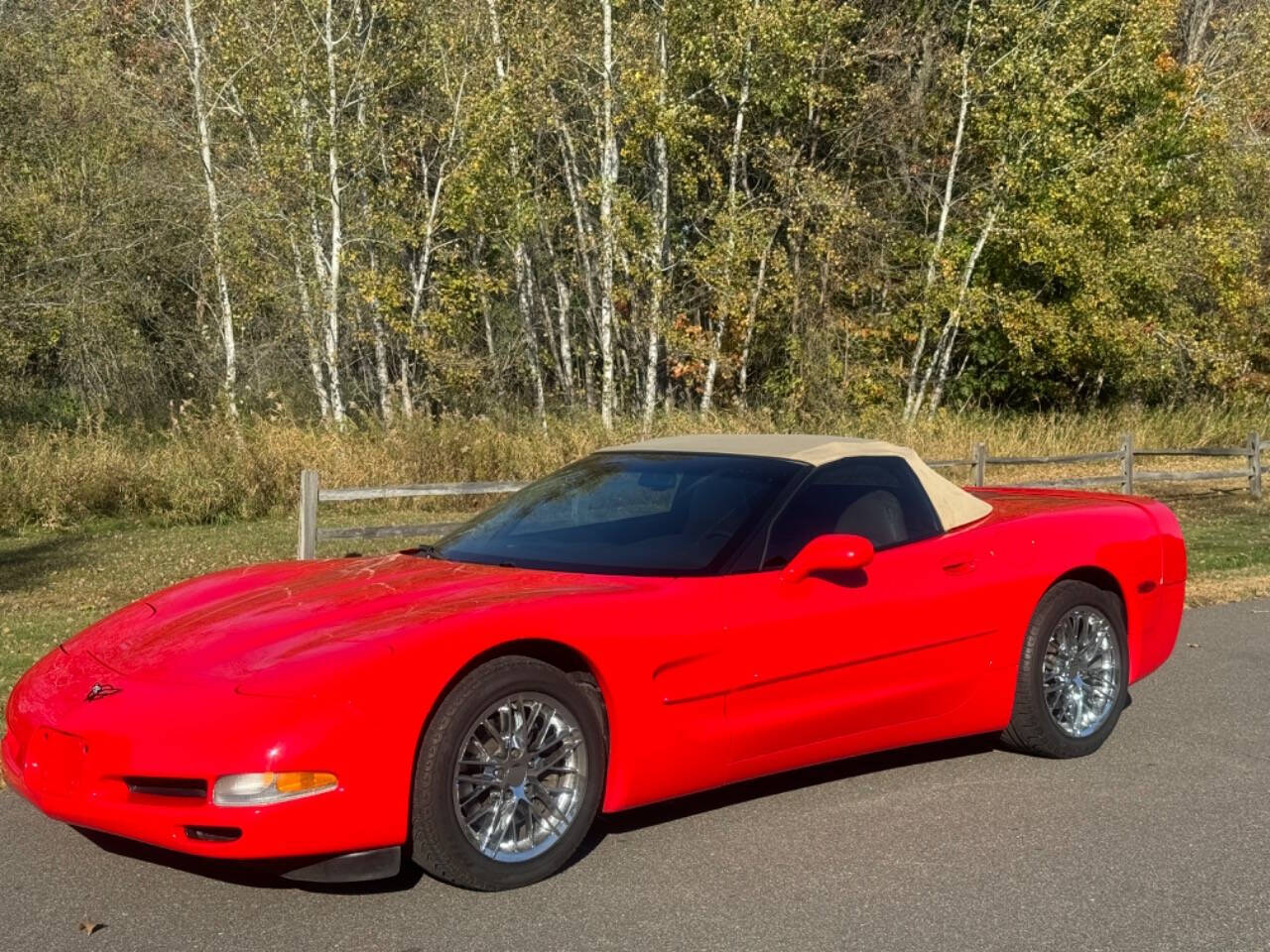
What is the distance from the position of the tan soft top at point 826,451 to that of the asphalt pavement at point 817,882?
110 centimetres

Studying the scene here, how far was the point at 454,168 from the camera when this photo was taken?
95.5ft

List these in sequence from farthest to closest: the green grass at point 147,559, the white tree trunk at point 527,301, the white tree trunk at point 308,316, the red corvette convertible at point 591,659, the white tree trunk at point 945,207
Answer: the white tree trunk at point 527,301
the white tree trunk at point 945,207
the white tree trunk at point 308,316
the green grass at point 147,559
the red corvette convertible at point 591,659

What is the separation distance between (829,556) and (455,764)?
1666 mm

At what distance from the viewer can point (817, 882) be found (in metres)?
4.90

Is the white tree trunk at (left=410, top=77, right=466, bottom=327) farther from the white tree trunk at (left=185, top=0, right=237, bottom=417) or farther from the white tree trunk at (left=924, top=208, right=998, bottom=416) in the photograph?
A: the white tree trunk at (left=924, top=208, right=998, bottom=416)

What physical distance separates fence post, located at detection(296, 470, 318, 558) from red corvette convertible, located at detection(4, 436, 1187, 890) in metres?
6.48

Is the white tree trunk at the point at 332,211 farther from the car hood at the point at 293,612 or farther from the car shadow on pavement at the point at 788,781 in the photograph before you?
the car hood at the point at 293,612

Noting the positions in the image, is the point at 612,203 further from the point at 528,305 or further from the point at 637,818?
the point at 637,818

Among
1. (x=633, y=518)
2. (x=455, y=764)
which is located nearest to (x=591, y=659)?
(x=455, y=764)

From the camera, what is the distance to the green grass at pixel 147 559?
11633 mm

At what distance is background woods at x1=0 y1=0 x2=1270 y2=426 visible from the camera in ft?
93.4

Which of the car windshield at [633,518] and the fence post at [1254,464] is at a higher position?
the car windshield at [633,518]

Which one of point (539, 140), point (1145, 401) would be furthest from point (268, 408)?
point (1145, 401)

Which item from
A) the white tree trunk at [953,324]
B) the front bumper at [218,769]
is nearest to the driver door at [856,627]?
the front bumper at [218,769]
